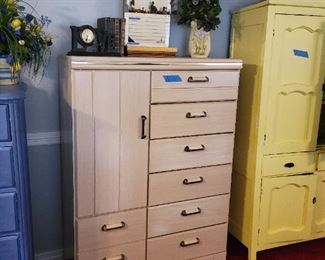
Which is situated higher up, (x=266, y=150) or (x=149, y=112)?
(x=149, y=112)

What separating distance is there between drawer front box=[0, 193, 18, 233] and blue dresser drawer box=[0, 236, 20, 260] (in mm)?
40

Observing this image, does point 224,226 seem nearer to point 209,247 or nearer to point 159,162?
point 209,247

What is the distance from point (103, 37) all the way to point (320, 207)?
1.90 meters

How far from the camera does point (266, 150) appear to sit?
7.40 ft

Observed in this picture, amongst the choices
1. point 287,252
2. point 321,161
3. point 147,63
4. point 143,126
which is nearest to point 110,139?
point 143,126

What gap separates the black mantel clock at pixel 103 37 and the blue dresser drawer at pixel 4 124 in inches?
22.4

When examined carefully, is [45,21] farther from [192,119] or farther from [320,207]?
[320,207]

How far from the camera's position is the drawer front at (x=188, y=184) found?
1.96m

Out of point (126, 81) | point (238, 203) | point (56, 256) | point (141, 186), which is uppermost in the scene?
point (126, 81)

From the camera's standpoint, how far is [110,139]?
1.80 m

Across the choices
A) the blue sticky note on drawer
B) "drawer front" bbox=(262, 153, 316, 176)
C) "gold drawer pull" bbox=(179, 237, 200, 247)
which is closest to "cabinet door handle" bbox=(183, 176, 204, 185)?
"gold drawer pull" bbox=(179, 237, 200, 247)

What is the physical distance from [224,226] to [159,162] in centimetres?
66

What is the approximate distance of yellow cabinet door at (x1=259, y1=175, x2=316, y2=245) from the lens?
2.34 m

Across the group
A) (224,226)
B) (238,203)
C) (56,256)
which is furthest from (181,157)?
(56,256)
